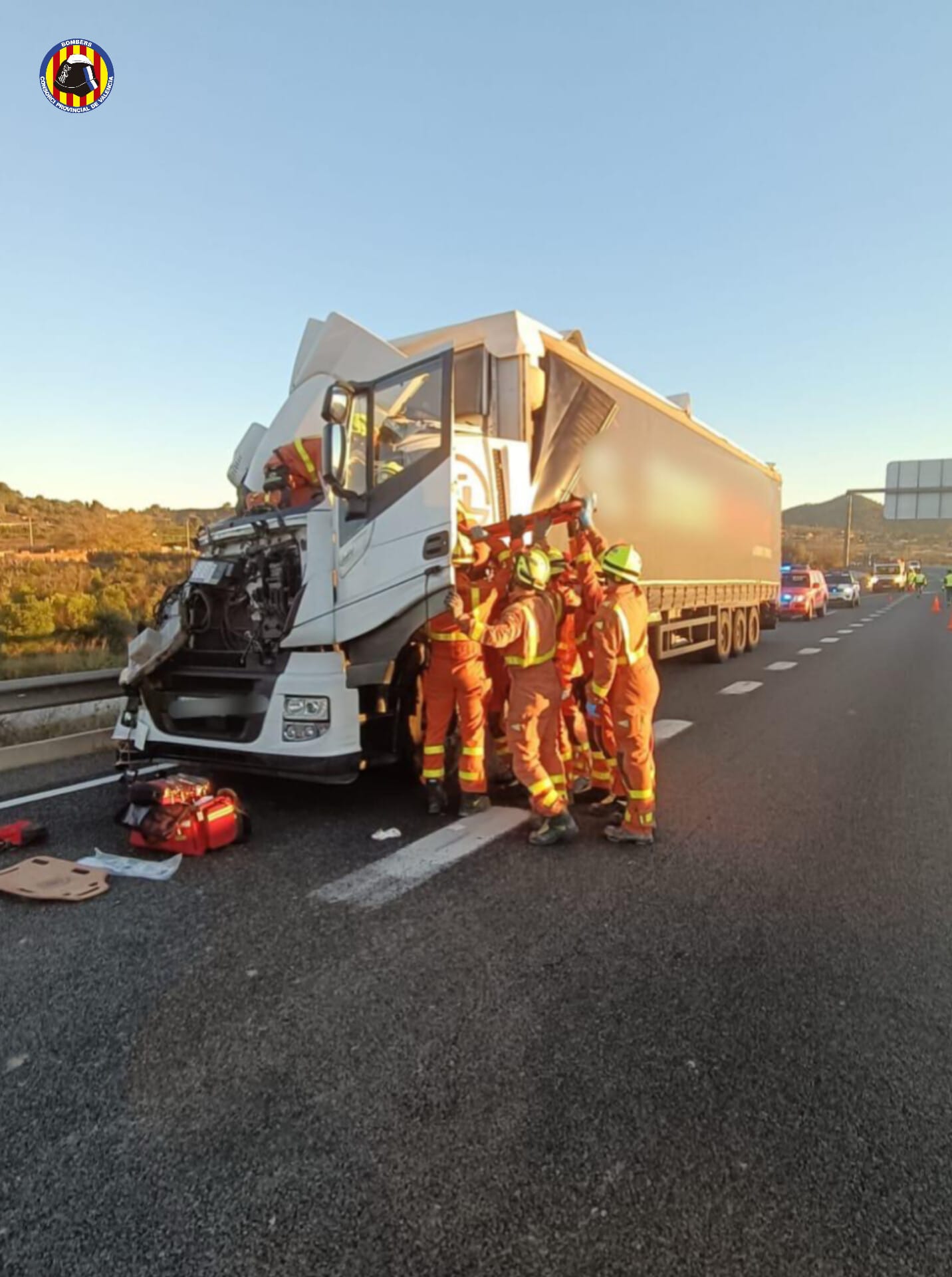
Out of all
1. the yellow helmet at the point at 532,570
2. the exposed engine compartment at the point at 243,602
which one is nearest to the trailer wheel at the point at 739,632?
the yellow helmet at the point at 532,570

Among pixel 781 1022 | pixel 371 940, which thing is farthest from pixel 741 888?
pixel 371 940

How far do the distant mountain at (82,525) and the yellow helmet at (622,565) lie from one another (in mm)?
22199

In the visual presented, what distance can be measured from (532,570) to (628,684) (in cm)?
84

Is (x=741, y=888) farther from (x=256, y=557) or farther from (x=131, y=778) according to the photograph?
(x=131, y=778)

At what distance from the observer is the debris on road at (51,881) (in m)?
3.85

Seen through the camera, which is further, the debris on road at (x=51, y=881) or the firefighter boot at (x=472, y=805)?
the firefighter boot at (x=472, y=805)

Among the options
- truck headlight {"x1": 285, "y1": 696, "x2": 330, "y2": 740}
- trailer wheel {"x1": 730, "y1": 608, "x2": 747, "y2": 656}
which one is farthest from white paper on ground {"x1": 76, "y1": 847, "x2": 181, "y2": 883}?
trailer wheel {"x1": 730, "y1": 608, "x2": 747, "y2": 656}

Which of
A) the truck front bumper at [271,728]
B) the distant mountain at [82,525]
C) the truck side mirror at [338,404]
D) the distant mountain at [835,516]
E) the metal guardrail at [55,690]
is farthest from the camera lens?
the distant mountain at [835,516]

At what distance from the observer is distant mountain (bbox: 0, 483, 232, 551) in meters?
33.5

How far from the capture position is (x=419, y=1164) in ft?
7.02

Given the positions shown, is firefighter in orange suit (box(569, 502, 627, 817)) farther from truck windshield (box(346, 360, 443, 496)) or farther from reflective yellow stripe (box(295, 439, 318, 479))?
reflective yellow stripe (box(295, 439, 318, 479))

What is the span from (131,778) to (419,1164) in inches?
168

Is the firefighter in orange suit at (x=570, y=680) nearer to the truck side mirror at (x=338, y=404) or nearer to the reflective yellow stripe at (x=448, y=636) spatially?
the reflective yellow stripe at (x=448, y=636)

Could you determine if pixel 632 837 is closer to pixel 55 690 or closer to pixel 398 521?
pixel 398 521
